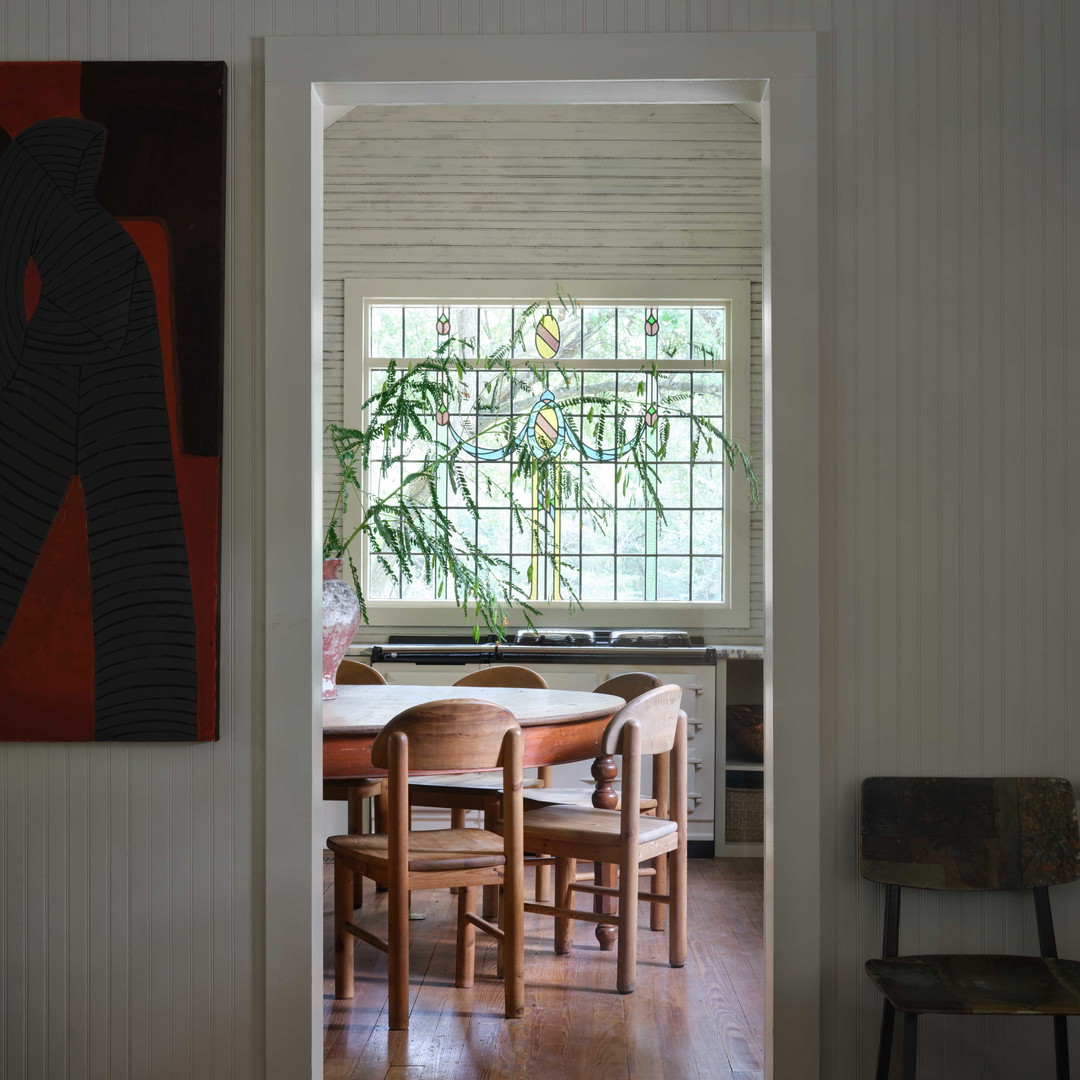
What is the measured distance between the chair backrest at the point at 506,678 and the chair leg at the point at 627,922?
1.07 m

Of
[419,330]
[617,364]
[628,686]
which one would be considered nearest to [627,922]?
[628,686]

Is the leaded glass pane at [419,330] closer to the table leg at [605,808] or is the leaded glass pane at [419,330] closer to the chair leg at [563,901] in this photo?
the table leg at [605,808]

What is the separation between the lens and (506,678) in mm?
4152

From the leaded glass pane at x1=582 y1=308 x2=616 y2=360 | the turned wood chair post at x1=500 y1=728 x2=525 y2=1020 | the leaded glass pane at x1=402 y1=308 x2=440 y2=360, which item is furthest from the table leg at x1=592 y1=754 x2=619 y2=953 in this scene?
the leaded glass pane at x1=402 y1=308 x2=440 y2=360

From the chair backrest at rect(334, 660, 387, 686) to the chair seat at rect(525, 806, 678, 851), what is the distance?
99cm

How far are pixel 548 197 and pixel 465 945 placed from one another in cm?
369
